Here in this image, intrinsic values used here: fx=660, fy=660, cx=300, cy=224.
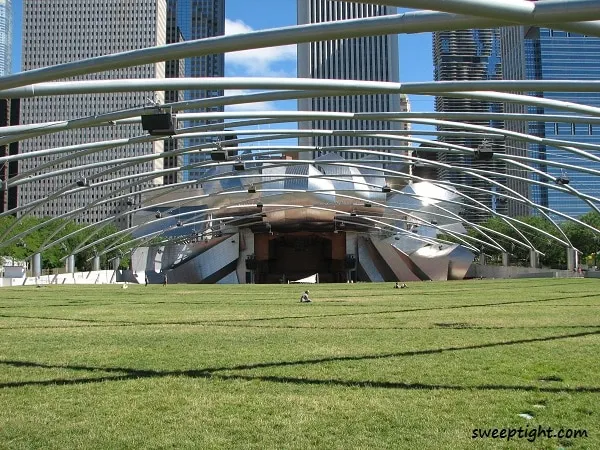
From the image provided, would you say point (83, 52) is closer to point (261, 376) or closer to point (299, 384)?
point (261, 376)

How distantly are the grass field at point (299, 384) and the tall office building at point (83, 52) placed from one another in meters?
125

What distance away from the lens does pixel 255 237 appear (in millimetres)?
82750

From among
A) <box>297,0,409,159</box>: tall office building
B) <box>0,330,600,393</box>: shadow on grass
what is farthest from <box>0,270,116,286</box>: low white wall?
<box>297,0,409,159</box>: tall office building

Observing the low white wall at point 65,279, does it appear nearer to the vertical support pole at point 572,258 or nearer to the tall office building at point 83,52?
the vertical support pole at point 572,258

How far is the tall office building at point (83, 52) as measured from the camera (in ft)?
454

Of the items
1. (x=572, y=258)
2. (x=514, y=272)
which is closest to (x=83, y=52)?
(x=514, y=272)

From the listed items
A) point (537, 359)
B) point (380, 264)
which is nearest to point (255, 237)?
point (380, 264)

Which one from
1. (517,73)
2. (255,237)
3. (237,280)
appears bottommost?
(237,280)

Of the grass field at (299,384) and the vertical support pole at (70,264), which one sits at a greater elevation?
the grass field at (299,384)

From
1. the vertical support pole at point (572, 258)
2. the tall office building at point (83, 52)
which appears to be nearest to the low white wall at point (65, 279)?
the vertical support pole at point (572, 258)

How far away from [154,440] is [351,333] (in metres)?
8.33

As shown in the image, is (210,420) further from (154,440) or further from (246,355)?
(246,355)

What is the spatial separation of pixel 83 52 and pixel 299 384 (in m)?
156

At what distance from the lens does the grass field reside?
247 inches
